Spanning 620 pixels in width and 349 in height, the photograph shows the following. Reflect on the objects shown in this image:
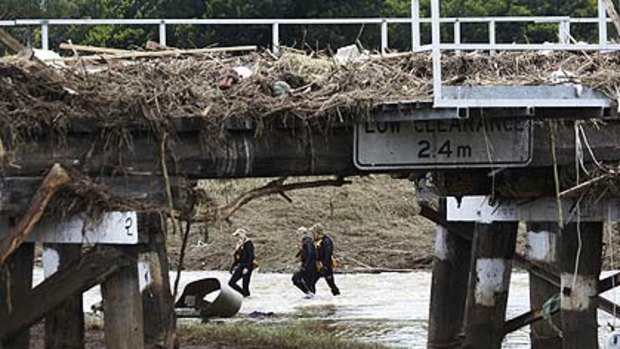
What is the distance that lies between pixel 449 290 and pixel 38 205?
7209mm

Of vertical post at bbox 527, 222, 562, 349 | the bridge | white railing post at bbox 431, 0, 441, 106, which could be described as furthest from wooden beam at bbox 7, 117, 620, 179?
vertical post at bbox 527, 222, 562, 349

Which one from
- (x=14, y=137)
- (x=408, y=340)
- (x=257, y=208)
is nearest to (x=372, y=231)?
(x=257, y=208)

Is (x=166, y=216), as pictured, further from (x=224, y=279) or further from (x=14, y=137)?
(x=224, y=279)

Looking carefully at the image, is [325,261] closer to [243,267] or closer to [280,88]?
[243,267]

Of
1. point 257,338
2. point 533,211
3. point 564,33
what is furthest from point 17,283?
point 257,338

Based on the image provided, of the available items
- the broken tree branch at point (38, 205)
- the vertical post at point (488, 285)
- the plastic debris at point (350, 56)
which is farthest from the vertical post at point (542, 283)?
the broken tree branch at point (38, 205)

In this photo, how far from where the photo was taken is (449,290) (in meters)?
16.3

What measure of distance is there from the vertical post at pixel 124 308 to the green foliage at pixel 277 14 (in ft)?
73.1

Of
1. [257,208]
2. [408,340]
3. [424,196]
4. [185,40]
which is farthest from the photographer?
[257,208]

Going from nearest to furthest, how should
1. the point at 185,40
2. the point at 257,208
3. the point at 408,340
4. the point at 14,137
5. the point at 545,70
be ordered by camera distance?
the point at 14,137 < the point at 545,70 < the point at 408,340 < the point at 185,40 < the point at 257,208

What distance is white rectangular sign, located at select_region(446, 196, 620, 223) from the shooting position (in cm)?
1222

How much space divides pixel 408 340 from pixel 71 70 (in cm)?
1027

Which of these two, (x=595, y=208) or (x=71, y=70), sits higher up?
(x=71, y=70)

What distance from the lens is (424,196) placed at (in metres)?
15.0
